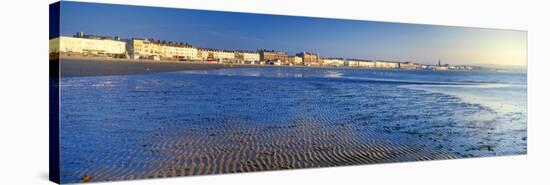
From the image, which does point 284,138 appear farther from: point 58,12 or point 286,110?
point 58,12

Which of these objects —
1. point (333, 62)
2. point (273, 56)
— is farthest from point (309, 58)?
point (273, 56)

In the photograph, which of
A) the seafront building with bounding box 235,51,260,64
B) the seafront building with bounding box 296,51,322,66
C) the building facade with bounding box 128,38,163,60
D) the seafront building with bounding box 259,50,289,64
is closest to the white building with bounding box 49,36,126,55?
the building facade with bounding box 128,38,163,60

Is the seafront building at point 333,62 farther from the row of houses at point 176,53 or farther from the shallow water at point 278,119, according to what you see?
the shallow water at point 278,119

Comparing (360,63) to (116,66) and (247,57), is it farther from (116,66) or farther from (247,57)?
(116,66)

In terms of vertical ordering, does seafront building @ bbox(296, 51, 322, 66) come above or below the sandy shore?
above

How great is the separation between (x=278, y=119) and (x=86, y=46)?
283 cm

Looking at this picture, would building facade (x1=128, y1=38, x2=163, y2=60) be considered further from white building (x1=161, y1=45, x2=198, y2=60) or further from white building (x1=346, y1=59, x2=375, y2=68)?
white building (x1=346, y1=59, x2=375, y2=68)

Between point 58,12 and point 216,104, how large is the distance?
92.6 inches

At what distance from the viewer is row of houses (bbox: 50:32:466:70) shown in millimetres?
9141

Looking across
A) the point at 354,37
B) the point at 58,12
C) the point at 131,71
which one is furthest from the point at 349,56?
the point at 58,12

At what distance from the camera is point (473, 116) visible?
12.3 metres

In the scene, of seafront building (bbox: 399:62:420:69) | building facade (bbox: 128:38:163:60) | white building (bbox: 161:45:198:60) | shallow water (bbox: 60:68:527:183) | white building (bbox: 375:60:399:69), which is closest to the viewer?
shallow water (bbox: 60:68:527:183)

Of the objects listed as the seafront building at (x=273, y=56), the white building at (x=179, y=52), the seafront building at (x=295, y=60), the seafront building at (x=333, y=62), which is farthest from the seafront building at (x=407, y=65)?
the white building at (x=179, y=52)

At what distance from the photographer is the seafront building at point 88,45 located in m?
9.02
